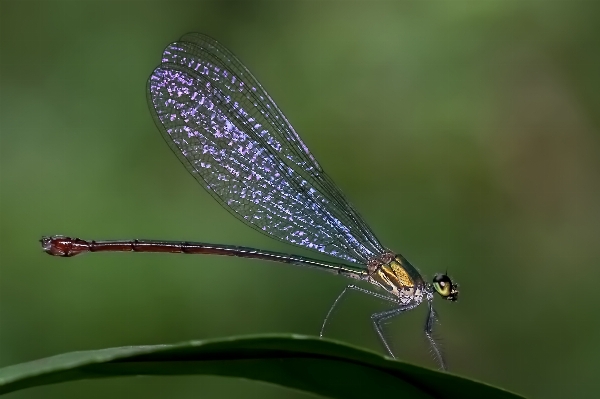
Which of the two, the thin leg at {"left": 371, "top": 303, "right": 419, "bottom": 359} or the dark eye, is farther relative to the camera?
the dark eye

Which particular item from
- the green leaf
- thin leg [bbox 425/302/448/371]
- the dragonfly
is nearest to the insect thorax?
the dragonfly

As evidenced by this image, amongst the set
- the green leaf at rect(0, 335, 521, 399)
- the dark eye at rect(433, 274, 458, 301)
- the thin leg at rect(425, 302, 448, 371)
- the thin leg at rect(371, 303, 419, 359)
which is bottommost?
the thin leg at rect(425, 302, 448, 371)

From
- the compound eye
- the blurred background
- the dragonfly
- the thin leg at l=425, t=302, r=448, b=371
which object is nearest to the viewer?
the thin leg at l=425, t=302, r=448, b=371

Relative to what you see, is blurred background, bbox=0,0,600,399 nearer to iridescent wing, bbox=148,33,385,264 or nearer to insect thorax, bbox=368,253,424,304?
insect thorax, bbox=368,253,424,304

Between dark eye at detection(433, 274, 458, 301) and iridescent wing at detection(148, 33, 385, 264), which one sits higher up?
iridescent wing at detection(148, 33, 385, 264)

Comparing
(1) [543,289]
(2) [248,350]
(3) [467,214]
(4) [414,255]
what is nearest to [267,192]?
(4) [414,255]

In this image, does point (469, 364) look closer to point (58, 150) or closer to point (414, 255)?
point (414, 255)
